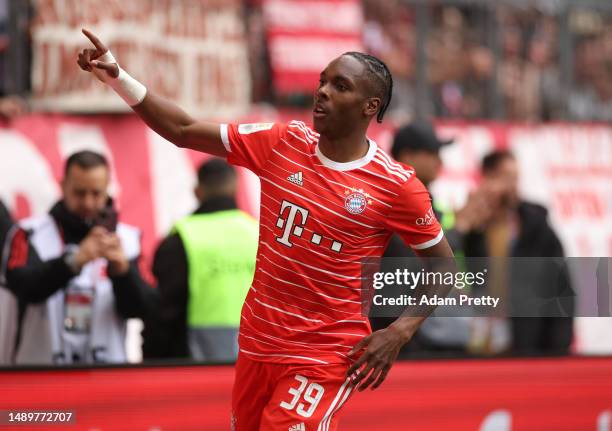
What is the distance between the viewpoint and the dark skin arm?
16.3ft

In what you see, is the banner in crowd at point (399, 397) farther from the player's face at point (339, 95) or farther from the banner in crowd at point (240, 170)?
the banner in crowd at point (240, 170)

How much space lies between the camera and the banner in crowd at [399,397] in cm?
618

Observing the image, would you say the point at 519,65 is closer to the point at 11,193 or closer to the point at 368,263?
the point at 11,193

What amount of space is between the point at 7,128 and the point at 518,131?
5021mm

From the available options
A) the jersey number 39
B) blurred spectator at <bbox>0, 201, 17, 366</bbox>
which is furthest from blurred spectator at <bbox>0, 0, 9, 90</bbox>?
the jersey number 39

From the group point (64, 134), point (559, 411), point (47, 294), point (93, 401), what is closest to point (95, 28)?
point (64, 134)

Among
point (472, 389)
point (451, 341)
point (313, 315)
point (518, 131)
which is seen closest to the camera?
point (313, 315)

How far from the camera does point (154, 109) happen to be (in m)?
5.05

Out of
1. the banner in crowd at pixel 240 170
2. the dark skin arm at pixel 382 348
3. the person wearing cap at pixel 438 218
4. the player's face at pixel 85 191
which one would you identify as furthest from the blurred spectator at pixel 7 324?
the dark skin arm at pixel 382 348

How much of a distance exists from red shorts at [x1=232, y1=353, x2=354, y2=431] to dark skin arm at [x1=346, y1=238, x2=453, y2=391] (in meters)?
0.10

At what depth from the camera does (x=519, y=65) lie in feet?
41.3

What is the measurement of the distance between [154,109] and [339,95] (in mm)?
768

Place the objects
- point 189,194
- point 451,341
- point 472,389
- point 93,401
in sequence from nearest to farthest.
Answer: point 93,401 → point 472,389 → point 451,341 → point 189,194

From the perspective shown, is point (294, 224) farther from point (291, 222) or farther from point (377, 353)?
point (377, 353)
